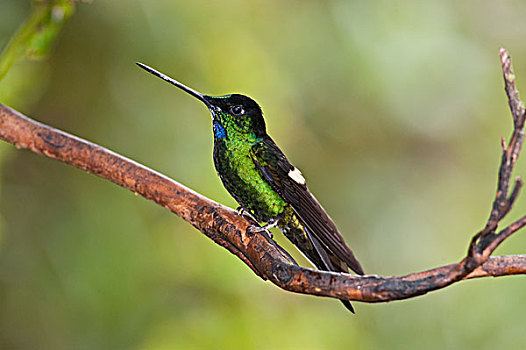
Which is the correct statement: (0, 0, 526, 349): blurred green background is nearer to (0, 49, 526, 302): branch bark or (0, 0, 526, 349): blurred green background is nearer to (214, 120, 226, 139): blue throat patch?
(0, 49, 526, 302): branch bark

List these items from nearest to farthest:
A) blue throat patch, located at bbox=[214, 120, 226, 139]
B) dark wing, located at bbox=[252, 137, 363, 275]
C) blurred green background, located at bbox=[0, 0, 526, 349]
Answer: dark wing, located at bbox=[252, 137, 363, 275]
blue throat patch, located at bbox=[214, 120, 226, 139]
blurred green background, located at bbox=[0, 0, 526, 349]

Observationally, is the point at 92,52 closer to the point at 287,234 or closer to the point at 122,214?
the point at 122,214

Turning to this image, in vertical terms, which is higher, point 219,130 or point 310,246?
point 219,130

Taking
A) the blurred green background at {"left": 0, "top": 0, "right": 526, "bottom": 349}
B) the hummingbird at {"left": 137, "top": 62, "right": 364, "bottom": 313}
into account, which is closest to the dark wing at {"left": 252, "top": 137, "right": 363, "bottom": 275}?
the hummingbird at {"left": 137, "top": 62, "right": 364, "bottom": 313}

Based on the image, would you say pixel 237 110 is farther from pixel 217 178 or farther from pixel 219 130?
pixel 217 178

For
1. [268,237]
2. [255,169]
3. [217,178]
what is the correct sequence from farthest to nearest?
1. [217,178]
2. [255,169]
3. [268,237]

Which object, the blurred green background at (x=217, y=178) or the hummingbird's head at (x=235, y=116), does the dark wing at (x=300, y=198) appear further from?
the blurred green background at (x=217, y=178)

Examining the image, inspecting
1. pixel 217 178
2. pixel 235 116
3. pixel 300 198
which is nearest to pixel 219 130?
pixel 235 116
